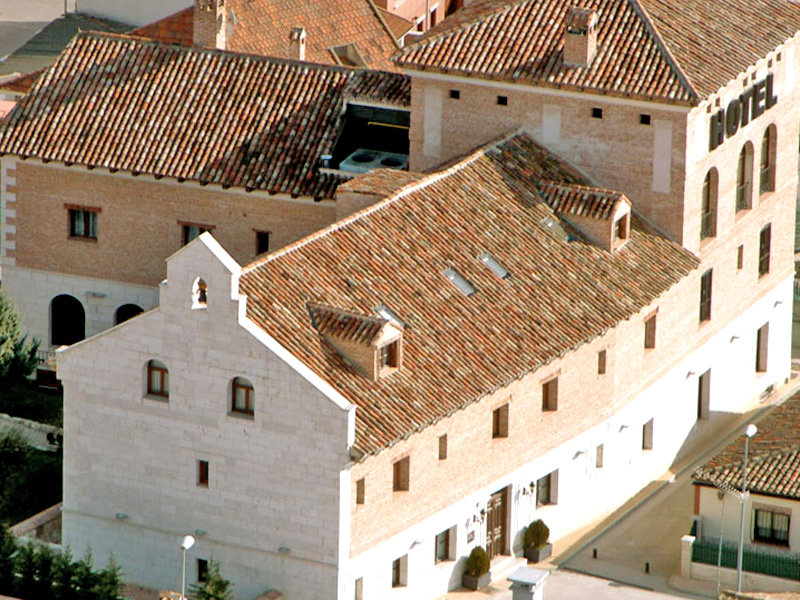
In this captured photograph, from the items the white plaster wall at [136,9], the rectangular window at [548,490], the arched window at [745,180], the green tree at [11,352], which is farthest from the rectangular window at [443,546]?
the white plaster wall at [136,9]

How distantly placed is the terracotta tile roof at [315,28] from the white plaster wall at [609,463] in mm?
20407

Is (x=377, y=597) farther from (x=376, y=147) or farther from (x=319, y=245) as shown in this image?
(x=376, y=147)

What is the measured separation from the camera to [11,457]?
3243 inches

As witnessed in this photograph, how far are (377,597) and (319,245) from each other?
36.3ft

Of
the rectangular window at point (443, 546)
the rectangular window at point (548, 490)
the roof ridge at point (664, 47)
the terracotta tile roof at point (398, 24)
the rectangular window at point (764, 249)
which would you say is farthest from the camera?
the terracotta tile roof at point (398, 24)

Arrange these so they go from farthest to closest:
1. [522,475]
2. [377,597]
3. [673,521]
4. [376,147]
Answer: [376,147] → [673,521] → [522,475] → [377,597]

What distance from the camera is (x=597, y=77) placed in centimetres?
8438

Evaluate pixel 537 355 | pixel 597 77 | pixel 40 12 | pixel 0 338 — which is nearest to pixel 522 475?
pixel 537 355

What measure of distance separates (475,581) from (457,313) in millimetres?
8393

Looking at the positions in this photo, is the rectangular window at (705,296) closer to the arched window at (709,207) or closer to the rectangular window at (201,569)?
the arched window at (709,207)

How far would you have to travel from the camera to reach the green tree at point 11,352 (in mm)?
87812

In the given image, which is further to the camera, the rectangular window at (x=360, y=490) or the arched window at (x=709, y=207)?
the arched window at (x=709, y=207)

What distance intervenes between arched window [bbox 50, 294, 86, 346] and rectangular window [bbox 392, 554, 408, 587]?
922 inches

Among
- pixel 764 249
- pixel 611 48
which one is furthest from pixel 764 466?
pixel 764 249
